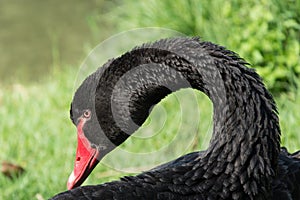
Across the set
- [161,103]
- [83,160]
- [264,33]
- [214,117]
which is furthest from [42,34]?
[214,117]

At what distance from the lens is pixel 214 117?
264cm

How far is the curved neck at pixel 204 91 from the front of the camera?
2.52 m

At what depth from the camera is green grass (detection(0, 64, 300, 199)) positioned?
394cm

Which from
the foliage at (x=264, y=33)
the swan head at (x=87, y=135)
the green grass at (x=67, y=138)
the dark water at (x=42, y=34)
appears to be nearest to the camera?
the swan head at (x=87, y=135)

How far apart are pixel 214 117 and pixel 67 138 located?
82.4 inches

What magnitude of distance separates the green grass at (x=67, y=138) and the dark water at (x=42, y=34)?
1602 mm

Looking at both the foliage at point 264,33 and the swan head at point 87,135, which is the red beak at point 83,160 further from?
the foliage at point 264,33

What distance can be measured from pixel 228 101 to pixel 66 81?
10.3 feet

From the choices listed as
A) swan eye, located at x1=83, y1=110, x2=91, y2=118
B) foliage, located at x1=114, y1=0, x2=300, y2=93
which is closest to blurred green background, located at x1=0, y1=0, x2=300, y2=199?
foliage, located at x1=114, y1=0, x2=300, y2=93

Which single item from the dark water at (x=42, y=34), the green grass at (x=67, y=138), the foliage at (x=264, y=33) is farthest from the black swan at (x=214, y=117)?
the dark water at (x=42, y=34)

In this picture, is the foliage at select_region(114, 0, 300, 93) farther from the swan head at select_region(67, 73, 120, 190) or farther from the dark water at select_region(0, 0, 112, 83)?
the swan head at select_region(67, 73, 120, 190)

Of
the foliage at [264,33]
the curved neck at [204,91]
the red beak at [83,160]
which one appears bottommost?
the red beak at [83,160]

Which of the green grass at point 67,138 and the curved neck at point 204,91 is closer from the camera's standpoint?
the curved neck at point 204,91

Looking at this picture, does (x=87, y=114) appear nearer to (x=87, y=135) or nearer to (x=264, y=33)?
(x=87, y=135)
